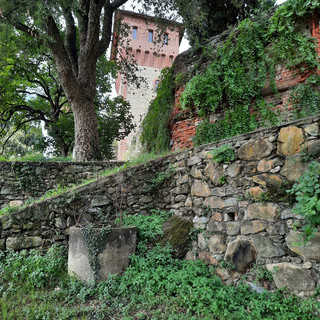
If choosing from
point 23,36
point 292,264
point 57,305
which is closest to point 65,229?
point 57,305

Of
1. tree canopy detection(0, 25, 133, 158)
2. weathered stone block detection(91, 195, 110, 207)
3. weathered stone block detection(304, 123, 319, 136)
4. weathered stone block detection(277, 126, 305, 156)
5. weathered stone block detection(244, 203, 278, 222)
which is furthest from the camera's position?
tree canopy detection(0, 25, 133, 158)

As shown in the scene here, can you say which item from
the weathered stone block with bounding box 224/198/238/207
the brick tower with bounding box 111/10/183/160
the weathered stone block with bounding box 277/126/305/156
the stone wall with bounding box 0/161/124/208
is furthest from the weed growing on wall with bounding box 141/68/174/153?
the brick tower with bounding box 111/10/183/160

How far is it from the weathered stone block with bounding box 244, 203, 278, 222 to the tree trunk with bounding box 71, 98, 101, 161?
546cm

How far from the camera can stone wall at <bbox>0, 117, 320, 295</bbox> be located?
103 inches

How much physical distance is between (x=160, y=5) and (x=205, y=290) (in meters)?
8.92

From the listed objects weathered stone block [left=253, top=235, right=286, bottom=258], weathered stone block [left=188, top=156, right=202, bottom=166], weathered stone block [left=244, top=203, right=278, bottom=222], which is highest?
weathered stone block [left=188, top=156, right=202, bottom=166]

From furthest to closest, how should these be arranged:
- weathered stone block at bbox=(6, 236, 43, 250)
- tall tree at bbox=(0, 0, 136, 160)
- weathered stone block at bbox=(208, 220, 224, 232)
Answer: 1. tall tree at bbox=(0, 0, 136, 160)
2. weathered stone block at bbox=(6, 236, 43, 250)
3. weathered stone block at bbox=(208, 220, 224, 232)

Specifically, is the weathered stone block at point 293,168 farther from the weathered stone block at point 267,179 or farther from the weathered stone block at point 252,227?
the weathered stone block at point 252,227

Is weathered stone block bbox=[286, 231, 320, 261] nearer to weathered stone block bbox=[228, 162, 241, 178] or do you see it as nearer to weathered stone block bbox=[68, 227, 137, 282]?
weathered stone block bbox=[228, 162, 241, 178]

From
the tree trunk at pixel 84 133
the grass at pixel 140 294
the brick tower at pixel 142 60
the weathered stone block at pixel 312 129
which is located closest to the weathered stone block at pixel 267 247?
the grass at pixel 140 294

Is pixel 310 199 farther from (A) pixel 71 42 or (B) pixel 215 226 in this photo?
(A) pixel 71 42

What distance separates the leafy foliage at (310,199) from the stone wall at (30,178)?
5.14m

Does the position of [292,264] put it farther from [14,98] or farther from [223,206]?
[14,98]

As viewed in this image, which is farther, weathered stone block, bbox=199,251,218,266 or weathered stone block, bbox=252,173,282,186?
weathered stone block, bbox=199,251,218,266
